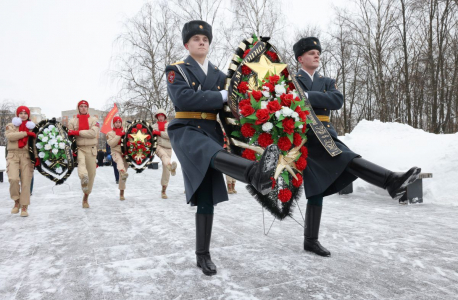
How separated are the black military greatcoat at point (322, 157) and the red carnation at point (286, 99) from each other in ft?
1.73

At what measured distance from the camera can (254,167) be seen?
2.46 metres

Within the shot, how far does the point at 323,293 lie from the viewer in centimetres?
253

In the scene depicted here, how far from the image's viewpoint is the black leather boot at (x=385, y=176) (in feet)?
8.93

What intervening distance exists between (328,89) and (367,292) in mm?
2060

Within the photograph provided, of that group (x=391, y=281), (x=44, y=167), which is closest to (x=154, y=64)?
(x=44, y=167)

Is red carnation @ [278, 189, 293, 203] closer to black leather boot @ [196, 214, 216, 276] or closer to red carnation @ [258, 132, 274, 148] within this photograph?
red carnation @ [258, 132, 274, 148]

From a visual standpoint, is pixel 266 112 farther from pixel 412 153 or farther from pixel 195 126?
pixel 412 153

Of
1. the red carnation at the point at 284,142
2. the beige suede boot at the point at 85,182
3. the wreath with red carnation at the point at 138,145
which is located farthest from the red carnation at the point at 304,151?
the wreath with red carnation at the point at 138,145

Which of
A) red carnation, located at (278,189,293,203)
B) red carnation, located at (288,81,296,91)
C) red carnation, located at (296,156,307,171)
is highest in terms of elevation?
red carnation, located at (288,81,296,91)

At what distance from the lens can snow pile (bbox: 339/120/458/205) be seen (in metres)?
6.73

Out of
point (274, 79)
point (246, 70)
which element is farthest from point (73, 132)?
point (274, 79)

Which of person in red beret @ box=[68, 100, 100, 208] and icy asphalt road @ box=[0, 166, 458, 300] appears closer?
icy asphalt road @ box=[0, 166, 458, 300]

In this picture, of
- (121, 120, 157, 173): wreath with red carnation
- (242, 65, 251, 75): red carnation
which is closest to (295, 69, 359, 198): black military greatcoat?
(242, 65, 251, 75): red carnation

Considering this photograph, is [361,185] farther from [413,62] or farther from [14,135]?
[413,62]
